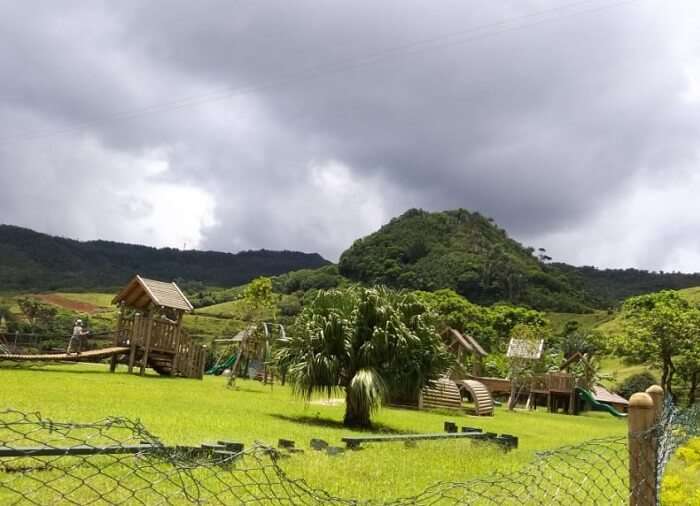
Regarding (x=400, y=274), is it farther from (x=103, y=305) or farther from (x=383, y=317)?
(x=383, y=317)

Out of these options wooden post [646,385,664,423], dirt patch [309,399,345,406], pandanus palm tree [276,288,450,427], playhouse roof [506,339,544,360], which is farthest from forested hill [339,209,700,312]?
wooden post [646,385,664,423]

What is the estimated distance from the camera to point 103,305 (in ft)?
274

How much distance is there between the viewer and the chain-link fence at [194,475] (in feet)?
13.4

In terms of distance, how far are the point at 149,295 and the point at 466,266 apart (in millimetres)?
75569

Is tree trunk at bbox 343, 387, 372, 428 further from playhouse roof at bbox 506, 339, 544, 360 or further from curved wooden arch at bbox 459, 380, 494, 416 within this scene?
playhouse roof at bbox 506, 339, 544, 360

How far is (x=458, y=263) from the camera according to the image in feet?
329

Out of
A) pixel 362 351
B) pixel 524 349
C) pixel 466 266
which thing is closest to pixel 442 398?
pixel 524 349

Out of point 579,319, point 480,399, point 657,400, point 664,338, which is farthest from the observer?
point 579,319

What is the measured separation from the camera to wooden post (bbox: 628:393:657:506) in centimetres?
420

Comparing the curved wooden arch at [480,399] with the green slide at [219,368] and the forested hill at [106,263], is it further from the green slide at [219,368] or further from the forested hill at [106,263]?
the forested hill at [106,263]

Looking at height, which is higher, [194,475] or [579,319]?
[579,319]

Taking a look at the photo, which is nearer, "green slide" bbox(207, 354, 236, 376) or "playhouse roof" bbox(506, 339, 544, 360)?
"playhouse roof" bbox(506, 339, 544, 360)

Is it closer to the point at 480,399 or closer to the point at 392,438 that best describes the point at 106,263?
the point at 480,399

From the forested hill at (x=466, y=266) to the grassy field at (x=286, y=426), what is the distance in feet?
250
